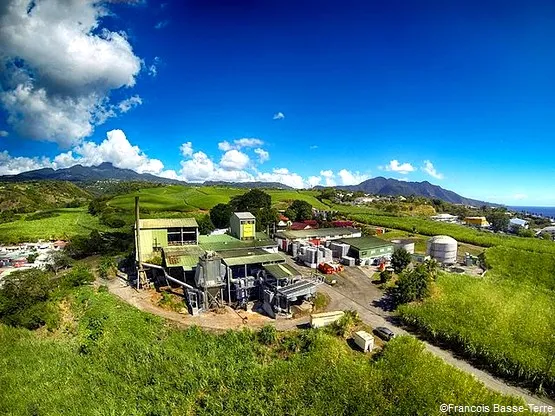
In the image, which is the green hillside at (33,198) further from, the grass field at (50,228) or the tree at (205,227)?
the tree at (205,227)

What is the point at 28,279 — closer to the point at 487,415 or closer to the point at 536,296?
the point at 487,415

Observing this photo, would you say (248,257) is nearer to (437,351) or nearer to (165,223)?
(165,223)

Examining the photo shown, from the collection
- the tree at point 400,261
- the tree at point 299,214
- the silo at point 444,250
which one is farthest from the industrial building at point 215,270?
the tree at point 299,214

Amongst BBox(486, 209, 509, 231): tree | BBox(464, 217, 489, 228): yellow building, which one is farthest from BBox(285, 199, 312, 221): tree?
BBox(486, 209, 509, 231): tree

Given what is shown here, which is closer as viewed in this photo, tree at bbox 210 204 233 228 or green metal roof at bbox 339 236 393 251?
green metal roof at bbox 339 236 393 251

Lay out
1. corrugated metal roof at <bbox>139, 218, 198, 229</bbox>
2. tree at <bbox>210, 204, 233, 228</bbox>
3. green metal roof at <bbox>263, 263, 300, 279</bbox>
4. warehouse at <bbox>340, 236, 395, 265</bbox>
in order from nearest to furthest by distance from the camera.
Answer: green metal roof at <bbox>263, 263, 300, 279</bbox>
corrugated metal roof at <bbox>139, 218, 198, 229</bbox>
warehouse at <bbox>340, 236, 395, 265</bbox>
tree at <bbox>210, 204, 233, 228</bbox>

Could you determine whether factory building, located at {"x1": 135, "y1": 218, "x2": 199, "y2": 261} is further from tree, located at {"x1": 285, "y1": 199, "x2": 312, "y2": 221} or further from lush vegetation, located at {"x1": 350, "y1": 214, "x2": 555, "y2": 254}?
lush vegetation, located at {"x1": 350, "y1": 214, "x2": 555, "y2": 254}
